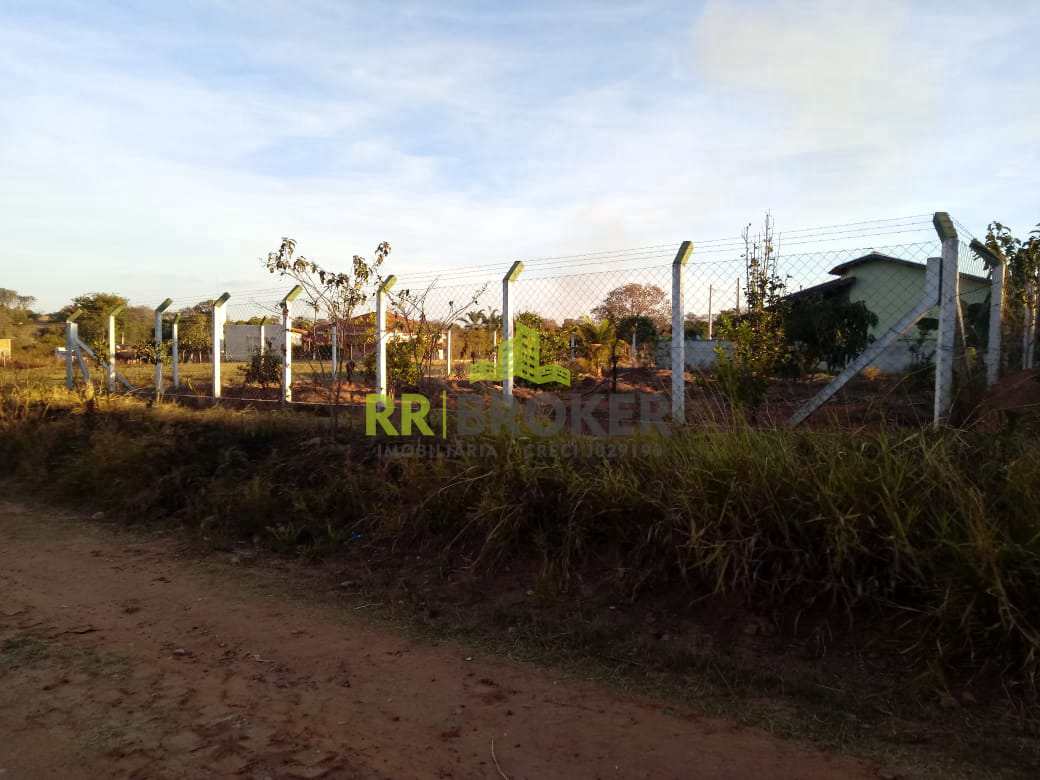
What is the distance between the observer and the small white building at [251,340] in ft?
34.9

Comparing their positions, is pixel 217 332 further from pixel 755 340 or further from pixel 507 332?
pixel 755 340

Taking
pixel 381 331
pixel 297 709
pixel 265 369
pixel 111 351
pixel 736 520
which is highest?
pixel 381 331

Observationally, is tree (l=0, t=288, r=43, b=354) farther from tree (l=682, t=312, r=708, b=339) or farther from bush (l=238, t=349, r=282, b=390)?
tree (l=682, t=312, r=708, b=339)

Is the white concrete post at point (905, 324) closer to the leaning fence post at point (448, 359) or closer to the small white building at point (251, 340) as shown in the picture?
the leaning fence post at point (448, 359)

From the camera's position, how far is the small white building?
34.9 ft

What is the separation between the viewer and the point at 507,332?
6.62 m

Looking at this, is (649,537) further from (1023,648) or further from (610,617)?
(1023,648)

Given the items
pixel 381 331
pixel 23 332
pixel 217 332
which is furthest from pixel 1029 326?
pixel 23 332

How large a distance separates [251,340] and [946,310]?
34.0 ft

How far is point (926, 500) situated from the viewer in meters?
3.35

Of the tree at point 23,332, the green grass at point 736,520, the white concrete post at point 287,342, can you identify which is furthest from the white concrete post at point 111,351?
the tree at point 23,332

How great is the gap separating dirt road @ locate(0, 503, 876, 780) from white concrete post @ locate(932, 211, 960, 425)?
3.36 m

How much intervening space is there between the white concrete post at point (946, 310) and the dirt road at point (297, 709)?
132 inches

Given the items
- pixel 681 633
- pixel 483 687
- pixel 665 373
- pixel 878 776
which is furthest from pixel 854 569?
pixel 665 373
